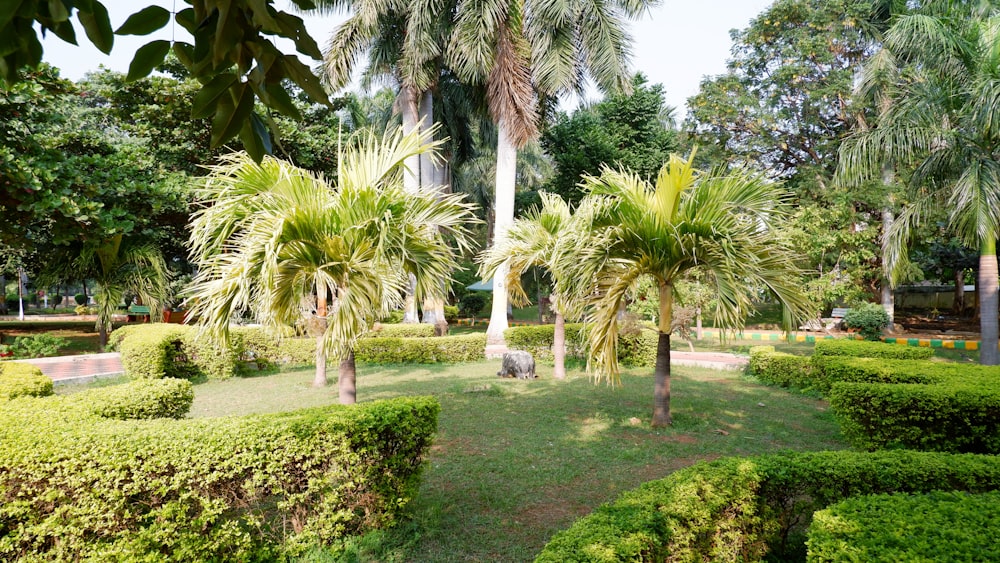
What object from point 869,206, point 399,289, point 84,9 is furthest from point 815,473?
point 869,206

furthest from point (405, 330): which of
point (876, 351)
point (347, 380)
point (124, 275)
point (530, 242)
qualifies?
point (876, 351)

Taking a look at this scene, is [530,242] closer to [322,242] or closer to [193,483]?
[322,242]

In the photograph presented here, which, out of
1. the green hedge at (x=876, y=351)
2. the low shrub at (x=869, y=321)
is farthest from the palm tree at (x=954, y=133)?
the low shrub at (x=869, y=321)

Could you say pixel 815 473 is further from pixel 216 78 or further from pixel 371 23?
pixel 371 23

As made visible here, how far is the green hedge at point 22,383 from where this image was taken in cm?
556

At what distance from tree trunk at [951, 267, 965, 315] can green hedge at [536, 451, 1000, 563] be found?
31.1m

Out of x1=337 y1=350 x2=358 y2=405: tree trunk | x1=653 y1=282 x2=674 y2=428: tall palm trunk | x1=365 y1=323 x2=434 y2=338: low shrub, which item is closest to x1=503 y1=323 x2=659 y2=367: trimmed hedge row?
x1=365 y1=323 x2=434 y2=338: low shrub

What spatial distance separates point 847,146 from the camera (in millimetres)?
13461

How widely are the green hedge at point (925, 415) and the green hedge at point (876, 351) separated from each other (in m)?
4.18

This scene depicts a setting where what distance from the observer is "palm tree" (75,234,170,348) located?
15086 mm

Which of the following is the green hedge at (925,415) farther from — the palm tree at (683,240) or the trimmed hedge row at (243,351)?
the trimmed hedge row at (243,351)

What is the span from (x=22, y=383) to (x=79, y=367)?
7.36 metres

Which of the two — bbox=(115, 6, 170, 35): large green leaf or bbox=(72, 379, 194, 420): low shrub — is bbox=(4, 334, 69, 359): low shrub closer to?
bbox=(72, 379, 194, 420): low shrub

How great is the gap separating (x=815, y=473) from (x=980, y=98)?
10.0 m
